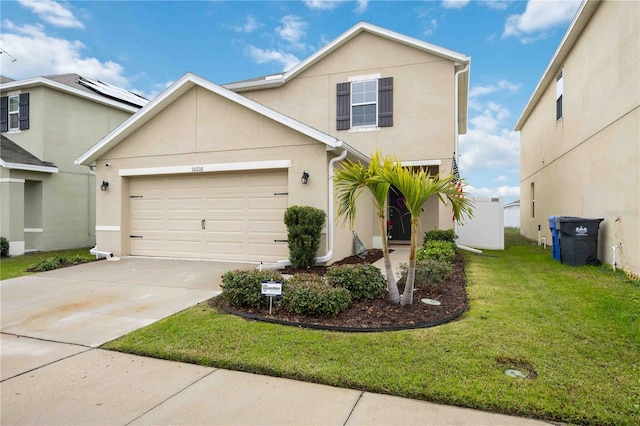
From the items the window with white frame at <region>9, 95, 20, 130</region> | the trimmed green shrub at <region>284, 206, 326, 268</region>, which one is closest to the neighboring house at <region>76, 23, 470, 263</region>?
the trimmed green shrub at <region>284, 206, 326, 268</region>

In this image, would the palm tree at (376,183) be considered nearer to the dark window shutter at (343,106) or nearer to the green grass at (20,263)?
the dark window shutter at (343,106)

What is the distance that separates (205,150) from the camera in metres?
10.0

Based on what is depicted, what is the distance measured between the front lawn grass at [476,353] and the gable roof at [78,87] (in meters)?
13.2

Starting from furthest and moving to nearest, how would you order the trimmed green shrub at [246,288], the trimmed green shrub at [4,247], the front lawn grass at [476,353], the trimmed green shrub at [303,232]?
the trimmed green shrub at [4,247]
the trimmed green shrub at [303,232]
the trimmed green shrub at [246,288]
the front lawn grass at [476,353]

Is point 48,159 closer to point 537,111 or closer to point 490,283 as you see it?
point 490,283

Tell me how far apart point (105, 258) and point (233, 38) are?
882 centimetres

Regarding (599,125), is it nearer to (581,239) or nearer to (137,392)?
(581,239)

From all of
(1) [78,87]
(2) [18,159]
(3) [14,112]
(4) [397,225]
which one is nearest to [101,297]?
(2) [18,159]

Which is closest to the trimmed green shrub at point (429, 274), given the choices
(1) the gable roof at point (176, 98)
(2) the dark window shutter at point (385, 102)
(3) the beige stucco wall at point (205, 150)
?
(3) the beige stucco wall at point (205, 150)

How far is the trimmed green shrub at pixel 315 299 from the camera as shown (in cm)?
498

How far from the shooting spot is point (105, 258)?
36.0 feet

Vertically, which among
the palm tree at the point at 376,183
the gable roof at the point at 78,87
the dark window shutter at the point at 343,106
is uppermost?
the gable roof at the point at 78,87

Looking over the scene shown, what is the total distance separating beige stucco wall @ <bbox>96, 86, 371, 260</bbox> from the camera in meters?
8.98

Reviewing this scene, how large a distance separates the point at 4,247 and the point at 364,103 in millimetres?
13209
